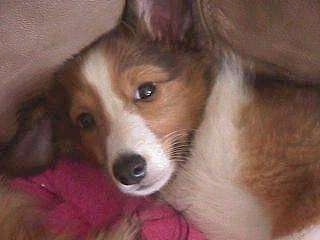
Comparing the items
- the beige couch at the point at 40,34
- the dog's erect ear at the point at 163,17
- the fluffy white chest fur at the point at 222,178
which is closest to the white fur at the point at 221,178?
the fluffy white chest fur at the point at 222,178

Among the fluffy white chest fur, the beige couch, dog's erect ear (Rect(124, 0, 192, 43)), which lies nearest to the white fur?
the fluffy white chest fur

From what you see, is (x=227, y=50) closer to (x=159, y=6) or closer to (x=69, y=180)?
(x=159, y=6)

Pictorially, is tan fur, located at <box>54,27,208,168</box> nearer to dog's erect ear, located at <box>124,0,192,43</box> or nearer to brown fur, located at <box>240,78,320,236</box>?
dog's erect ear, located at <box>124,0,192,43</box>

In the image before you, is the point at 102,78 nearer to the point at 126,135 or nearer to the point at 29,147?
the point at 126,135

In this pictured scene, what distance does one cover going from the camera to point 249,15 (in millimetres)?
1610

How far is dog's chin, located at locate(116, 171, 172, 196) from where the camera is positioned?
1.62m

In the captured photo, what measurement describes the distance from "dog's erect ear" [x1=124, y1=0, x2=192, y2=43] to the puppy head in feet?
0.11

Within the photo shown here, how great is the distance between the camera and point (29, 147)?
5.98 ft

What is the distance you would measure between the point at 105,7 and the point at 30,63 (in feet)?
0.69

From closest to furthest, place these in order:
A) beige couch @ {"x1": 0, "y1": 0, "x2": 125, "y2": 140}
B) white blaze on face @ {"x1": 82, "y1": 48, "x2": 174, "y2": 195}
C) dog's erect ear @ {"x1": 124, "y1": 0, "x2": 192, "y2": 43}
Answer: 1. beige couch @ {"x1": 0, "y1": 0, "x2": 125, "y2": 140}
2. white blaze on face @ {"x1": 82, "y1": 48, "x2": 174, "y2": 195}
3. dog's erect ear @ {"x1": 124, "y1": 0, "x2": 192, "y2": 43}

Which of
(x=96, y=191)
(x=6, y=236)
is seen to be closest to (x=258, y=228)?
(x=96, y=191)

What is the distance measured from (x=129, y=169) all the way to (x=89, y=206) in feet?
0.70

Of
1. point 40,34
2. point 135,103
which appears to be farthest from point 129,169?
point 40,34

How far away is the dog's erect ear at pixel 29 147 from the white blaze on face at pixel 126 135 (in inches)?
6.7
